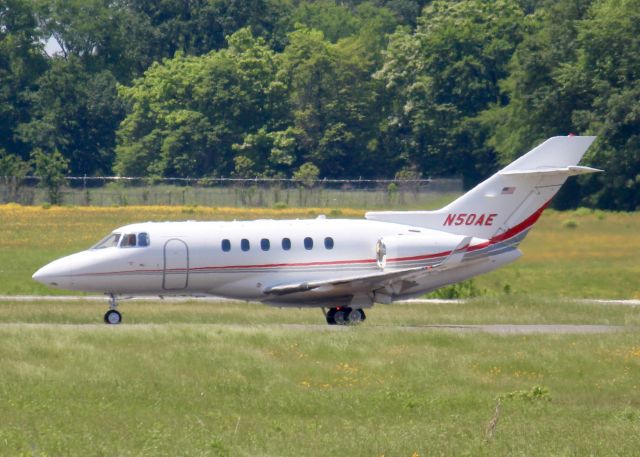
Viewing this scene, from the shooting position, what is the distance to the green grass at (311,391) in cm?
1880

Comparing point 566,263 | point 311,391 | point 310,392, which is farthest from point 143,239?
point 566,263

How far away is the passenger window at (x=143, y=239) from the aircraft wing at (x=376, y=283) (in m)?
3.03

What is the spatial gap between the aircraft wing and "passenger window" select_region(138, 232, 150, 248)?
9.95 feet

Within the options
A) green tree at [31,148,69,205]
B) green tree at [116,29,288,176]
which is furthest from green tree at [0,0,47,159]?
green tree at [31,148,69,205]

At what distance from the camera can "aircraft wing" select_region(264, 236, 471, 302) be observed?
33.3m

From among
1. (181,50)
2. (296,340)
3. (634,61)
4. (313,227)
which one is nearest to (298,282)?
(313,227)

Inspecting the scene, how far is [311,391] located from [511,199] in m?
13.1

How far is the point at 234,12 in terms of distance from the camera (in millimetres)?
112938

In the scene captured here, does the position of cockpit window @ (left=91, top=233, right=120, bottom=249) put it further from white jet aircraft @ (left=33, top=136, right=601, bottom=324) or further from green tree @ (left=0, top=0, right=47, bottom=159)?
green tree @ (left=0, top=0, right=47, bottom=159)

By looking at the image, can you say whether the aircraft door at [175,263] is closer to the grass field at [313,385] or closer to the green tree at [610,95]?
the grass field at [313,385]

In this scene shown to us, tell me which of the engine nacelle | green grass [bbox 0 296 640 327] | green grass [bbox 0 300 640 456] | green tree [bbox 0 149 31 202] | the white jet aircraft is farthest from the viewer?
green tree [bbox 0 149 31 202]

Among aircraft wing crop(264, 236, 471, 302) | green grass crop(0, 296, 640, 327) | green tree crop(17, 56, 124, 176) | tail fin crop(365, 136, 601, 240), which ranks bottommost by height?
green grass crop(0, 296, 640, 327)

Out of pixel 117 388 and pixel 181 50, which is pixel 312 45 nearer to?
pixel 181 50

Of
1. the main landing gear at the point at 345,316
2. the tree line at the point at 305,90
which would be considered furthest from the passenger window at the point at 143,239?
the tree line at the point at 305,90
